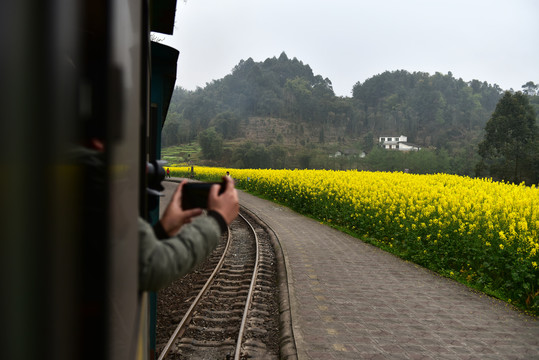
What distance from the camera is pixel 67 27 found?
645mm

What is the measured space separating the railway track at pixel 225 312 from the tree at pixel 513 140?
1823 inches

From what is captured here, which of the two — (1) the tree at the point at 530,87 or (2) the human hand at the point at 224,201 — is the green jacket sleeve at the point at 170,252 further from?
(1) the tree at the point at 530,87

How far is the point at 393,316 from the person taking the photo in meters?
5.56

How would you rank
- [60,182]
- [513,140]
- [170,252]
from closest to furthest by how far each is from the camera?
1. [60,182]
2. [170,252]
3. [513,140]

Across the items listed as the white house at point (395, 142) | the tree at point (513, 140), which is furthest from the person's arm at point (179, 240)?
the white house at point (395, 142)

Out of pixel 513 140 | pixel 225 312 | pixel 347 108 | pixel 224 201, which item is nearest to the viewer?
pixel 224 201

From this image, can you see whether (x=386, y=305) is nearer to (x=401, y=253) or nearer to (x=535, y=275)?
(x=535, y=275)

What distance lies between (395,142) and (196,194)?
131472 mm

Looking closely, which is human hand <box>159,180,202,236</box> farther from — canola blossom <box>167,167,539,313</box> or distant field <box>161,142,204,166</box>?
distant field <box>161,142,204,166</box>

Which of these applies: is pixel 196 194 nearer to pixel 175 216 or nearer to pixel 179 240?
pixel 175 216

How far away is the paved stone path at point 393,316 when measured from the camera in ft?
14.8

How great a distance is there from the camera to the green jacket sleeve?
106 centimetres

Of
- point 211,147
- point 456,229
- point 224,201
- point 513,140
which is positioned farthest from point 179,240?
point 211,147

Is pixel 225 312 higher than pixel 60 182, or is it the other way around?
pixel 60 182
